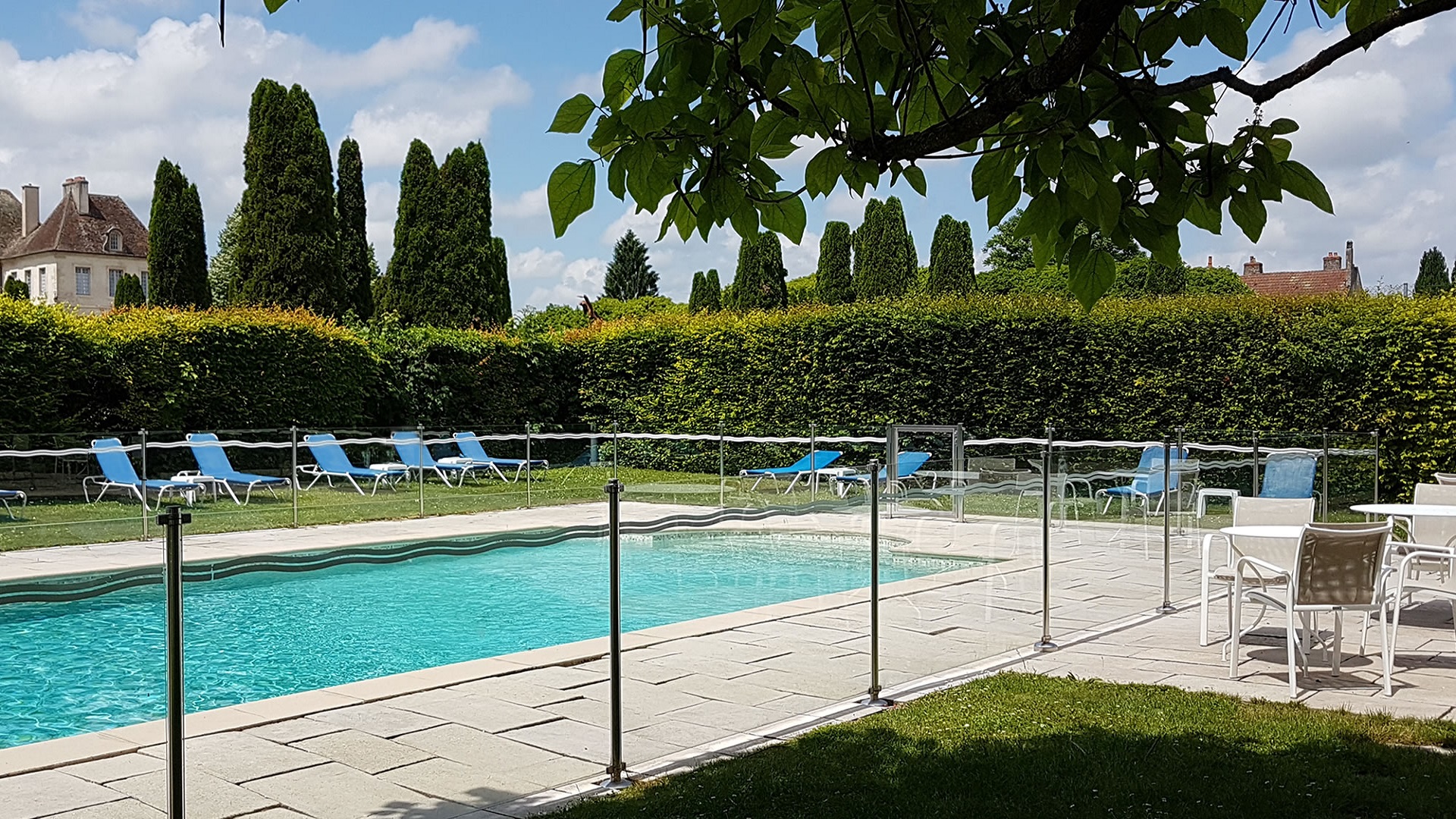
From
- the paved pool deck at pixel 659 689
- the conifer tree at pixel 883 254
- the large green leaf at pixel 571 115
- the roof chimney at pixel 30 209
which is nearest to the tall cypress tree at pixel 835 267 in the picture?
the conifer tree at pixel 883 254

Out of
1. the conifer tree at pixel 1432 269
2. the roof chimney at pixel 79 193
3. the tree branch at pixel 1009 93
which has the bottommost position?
the tree branch at pixel 1009 93

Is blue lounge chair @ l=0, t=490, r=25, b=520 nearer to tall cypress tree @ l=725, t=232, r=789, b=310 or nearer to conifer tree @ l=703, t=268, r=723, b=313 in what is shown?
tall cypress tree @ l=725, t=232, r=789, b=310

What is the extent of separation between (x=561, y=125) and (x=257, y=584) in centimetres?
333

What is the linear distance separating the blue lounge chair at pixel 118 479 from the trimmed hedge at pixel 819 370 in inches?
98.3

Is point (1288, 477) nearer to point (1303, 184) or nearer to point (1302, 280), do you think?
point (1303, 184)

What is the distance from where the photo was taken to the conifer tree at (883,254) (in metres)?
30.7

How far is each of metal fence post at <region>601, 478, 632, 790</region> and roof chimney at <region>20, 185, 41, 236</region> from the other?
217ft

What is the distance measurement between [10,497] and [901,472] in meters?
8.42

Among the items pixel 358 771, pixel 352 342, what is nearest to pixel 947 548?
pixel 358 771

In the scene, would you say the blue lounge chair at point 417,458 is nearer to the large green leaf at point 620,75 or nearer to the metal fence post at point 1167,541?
the metal fence post at point 1167,541

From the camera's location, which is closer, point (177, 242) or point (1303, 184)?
point (1303, 184)

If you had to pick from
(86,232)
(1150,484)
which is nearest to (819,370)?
(1150,484)

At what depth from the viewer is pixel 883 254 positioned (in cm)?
3092

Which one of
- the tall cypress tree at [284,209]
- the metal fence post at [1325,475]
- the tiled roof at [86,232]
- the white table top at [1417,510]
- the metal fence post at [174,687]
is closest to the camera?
the metal fence post at [174,687]
